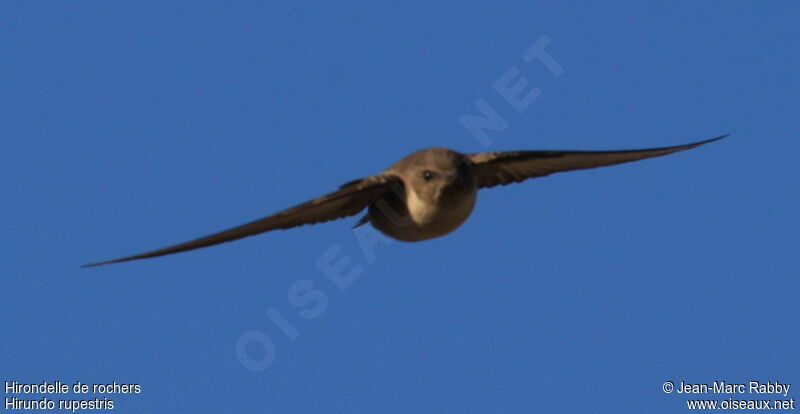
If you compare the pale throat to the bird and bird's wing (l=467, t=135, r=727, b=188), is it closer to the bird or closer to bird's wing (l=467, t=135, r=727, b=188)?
the bird

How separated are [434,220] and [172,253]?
92.6 inches

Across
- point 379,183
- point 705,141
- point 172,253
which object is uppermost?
point 705,141

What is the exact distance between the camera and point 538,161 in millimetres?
11094

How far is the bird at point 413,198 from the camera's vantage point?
33.2 ft

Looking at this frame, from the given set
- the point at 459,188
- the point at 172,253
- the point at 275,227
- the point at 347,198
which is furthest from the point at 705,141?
the point at 172,253

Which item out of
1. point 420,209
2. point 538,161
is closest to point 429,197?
point 420,209

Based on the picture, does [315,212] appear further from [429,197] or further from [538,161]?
[538,161]

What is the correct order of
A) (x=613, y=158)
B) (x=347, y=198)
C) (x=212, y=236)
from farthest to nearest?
(x=613, y=158), (x=347, y=198), (x=212, y=236)

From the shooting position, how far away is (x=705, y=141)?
11.6 metres

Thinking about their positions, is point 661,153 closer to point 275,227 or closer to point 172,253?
point 275,227

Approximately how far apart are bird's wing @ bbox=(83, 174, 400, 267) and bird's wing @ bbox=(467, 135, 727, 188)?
3.18 ft

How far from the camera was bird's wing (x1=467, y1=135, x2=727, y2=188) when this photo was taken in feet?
35.4

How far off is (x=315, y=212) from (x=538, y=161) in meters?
2.23

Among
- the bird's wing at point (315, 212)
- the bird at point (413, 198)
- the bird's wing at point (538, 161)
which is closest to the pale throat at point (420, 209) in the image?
the bird at point (413, 198)
